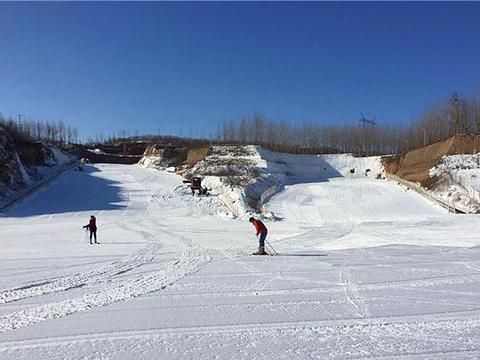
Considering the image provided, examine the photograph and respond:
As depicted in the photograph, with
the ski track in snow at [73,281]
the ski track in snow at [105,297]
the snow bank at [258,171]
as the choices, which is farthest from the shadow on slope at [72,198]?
the ski track in snow at [105,297]

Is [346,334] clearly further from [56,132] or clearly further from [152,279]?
[56,132]

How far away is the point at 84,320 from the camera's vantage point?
27.2 feet

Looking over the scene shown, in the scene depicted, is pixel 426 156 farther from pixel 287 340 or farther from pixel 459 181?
pixel 287 340

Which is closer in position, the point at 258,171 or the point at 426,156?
the point at 258,171

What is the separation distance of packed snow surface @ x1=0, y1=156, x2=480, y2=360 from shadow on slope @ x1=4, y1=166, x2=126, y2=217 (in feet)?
30.3

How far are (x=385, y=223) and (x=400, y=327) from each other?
72.1ft

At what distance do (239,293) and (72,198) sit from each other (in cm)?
3503

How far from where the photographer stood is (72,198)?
42.2m

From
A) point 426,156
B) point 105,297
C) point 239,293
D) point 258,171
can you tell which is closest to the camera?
point 105,297

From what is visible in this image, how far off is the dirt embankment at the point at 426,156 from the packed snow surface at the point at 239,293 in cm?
2461

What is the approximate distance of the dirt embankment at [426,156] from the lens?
51222mm

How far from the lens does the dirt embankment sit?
51222 millimetres

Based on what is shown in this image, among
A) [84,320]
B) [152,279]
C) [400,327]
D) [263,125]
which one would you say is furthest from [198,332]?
[263,125]

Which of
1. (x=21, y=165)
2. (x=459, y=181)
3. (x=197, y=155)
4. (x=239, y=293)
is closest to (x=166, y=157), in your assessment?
(x=197, y=155)
